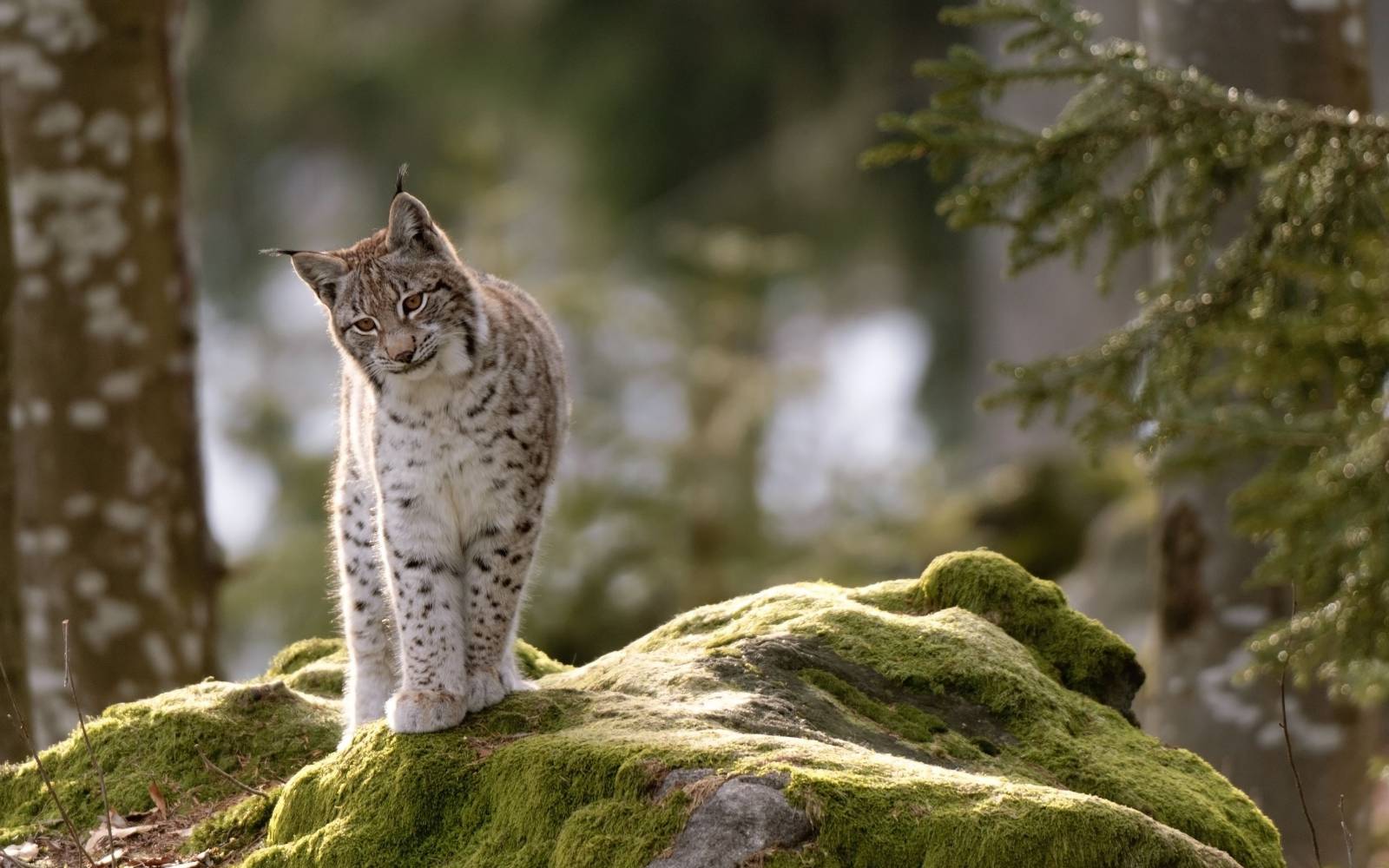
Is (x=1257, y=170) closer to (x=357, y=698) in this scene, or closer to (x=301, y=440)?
(x=357, y=698)

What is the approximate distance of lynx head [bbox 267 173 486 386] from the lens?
4.64m

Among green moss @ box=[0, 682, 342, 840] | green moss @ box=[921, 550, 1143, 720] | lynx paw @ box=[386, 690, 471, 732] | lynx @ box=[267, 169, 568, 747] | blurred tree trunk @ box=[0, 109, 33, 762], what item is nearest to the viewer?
lynx paw @ box=[386, 690, 471, 732]

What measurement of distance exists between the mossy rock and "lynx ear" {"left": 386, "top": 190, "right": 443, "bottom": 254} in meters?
1.43

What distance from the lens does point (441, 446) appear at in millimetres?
4633

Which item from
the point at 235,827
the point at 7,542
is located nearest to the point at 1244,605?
the point at 235,827

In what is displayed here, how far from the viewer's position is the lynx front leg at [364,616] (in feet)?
17.3

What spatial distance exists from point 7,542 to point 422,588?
6.81 feet

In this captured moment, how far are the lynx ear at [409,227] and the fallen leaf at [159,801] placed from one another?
6.08ft

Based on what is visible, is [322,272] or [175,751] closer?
[322,272]

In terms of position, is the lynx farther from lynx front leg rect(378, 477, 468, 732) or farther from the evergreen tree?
the evergreen tree

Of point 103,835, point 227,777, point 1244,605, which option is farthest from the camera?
point 1244,605

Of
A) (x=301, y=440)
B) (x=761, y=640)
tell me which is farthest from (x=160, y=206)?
(x=301, y=440)

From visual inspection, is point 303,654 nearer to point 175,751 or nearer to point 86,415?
point 175,751

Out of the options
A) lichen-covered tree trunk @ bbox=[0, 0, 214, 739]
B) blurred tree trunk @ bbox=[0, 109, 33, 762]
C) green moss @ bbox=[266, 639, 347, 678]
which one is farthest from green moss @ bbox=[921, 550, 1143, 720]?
lichen-covered tree trunk @ bbox=[0, 0, 214, 739]
